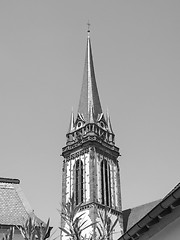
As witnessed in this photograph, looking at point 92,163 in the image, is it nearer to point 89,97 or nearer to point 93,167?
point 93,167

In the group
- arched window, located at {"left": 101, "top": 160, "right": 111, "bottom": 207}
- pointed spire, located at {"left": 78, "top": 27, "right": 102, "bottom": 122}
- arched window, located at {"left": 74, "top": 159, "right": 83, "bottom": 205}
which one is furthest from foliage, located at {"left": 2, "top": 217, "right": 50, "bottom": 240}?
pointed spire, located at {"left": 78, "top": 27, "right": 102, "bottom": 122}

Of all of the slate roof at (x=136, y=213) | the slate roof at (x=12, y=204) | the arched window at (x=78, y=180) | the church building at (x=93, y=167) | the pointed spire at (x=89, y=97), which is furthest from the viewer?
the pointed spire at (x=89, y=97)

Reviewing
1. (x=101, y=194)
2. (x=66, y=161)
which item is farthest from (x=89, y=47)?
(x=101, y=194)

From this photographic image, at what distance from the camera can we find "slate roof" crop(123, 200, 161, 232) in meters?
53.0

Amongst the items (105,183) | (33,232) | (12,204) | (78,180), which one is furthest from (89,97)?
(33,232)

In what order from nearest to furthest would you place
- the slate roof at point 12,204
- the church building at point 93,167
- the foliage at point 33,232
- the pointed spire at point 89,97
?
the foliage at point 33,232
the slate roof at point 12,204
the church building at point 93,167
the pointed spire at point 89,97

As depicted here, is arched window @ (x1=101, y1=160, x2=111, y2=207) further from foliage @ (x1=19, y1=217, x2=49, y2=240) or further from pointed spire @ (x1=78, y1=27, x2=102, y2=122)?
foliage @ (x1=19, y1=217, x2=49, y2=240)

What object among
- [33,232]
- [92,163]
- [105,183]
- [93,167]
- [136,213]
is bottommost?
[33,232]

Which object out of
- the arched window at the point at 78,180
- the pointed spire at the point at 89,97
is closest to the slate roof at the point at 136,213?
the arched window at the point at 78,180

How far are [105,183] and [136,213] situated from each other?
23.3 feet

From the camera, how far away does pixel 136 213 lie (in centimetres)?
5469

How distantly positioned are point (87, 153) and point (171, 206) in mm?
45821

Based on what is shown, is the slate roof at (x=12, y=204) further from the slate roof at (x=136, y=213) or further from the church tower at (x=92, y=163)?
the slate roof at (x=136, y=213)

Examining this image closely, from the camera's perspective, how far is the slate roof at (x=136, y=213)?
2087 inches
